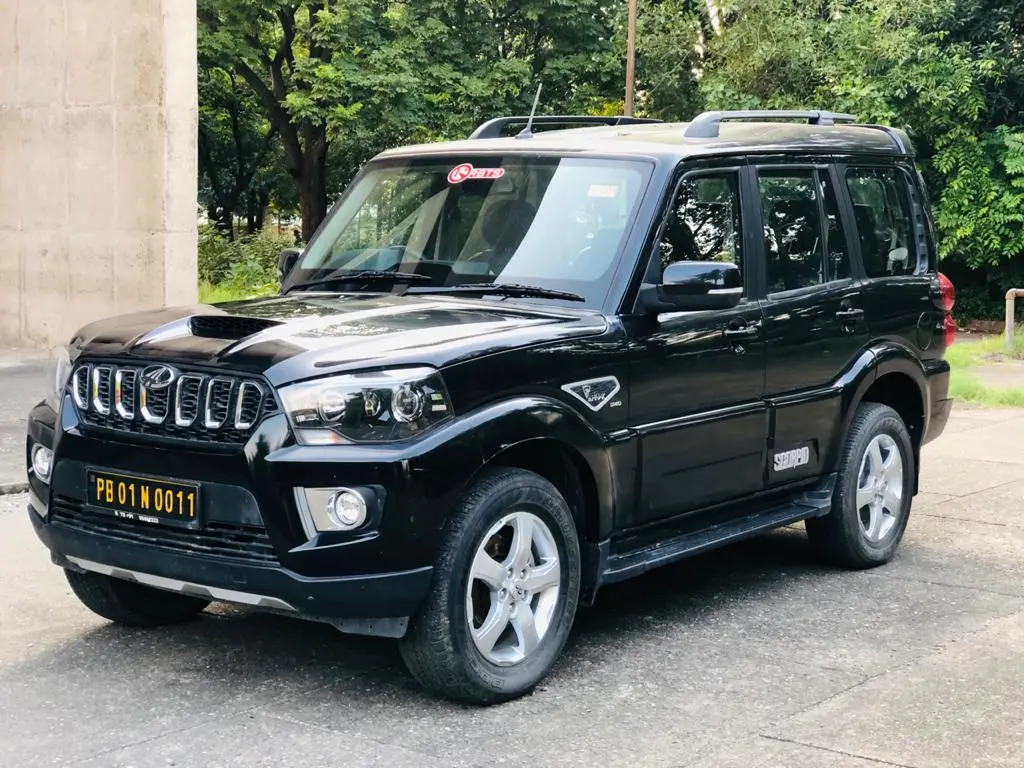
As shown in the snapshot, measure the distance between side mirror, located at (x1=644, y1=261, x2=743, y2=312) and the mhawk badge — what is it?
391 mm

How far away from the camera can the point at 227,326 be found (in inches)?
191

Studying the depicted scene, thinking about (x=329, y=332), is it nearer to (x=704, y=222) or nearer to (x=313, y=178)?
(x=704, y=222)

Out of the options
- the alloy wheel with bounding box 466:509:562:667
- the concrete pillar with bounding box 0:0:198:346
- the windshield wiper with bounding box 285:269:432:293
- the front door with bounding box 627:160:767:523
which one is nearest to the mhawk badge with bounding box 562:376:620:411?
the front door with bounding box 627:160:767:523

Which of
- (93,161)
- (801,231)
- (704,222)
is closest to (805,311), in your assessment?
(801,231)

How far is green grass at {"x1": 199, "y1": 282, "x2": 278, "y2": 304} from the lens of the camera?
61.6ft

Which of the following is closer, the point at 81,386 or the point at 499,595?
the point at 499,595

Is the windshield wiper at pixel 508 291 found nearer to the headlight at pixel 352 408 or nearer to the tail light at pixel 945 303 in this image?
the headlight at pixel 352 408

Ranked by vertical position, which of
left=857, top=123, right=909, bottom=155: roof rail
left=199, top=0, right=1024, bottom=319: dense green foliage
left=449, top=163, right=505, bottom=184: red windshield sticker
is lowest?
left=449, top=163, right=505, bottom=184: red windshield sticker

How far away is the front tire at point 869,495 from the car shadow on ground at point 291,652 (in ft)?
1.34

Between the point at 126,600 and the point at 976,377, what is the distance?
11661 millimetres

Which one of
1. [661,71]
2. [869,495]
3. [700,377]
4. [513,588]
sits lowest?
[869,495]

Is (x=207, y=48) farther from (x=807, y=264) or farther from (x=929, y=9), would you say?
(x=807, y=264)

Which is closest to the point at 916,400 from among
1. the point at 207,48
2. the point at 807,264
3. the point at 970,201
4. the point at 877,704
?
the point at 807,264

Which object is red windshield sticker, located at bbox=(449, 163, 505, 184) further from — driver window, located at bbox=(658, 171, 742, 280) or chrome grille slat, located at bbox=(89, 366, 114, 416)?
chrome grille slat, located at bbox=(89, 366, 114, 416)
